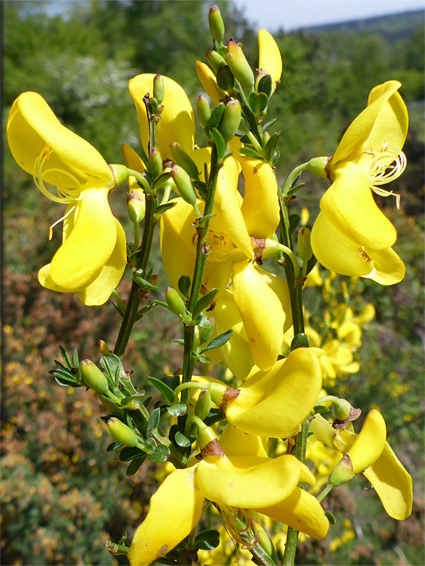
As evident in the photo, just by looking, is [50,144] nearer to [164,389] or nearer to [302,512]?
[164,389]

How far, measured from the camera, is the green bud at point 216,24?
0.46 metres

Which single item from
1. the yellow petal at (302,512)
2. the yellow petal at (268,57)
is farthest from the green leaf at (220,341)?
the yellow petal at (268,57)

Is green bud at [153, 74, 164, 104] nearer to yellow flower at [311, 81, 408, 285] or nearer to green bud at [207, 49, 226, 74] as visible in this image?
green bud at [207, 49, 226, 74]

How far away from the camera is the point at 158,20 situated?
16.3 m

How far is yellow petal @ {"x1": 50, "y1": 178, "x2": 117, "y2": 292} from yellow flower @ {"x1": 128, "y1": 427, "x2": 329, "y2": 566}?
0.17 meters

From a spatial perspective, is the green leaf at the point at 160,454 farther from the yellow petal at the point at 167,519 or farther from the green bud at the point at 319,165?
the green bud at the point at 319,165

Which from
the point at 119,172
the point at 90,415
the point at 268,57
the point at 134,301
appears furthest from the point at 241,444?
the point at 90,415

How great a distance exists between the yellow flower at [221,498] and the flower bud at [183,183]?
0.20 meters

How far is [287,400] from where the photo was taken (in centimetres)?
37

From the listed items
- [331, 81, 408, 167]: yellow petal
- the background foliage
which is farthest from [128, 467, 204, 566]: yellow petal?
the background foliage

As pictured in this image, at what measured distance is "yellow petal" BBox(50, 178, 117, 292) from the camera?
41cm

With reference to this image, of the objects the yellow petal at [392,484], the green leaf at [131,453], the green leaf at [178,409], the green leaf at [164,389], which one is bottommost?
the yellow petal at [392,484]

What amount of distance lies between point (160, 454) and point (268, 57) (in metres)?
0.37

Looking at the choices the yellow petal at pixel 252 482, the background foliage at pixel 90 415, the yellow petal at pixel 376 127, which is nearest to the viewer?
the yellow petal at pixel 252 482
